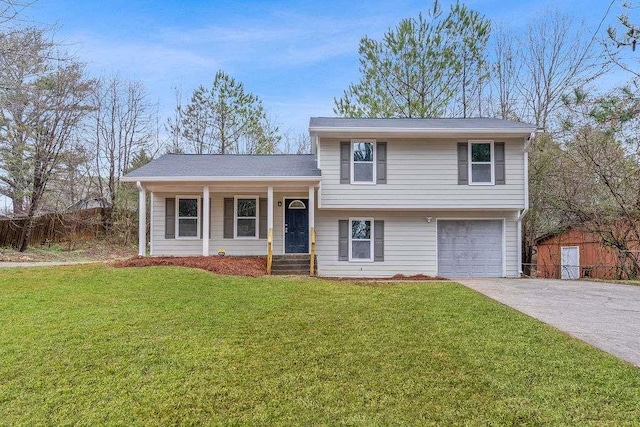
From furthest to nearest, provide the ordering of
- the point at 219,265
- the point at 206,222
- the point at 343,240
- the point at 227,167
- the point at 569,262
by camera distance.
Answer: the point at 569,262, the point at 227,167, the point at 343,240, the point at 206,222, the point at 219,265

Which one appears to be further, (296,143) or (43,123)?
(296,143)

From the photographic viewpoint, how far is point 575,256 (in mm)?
15445

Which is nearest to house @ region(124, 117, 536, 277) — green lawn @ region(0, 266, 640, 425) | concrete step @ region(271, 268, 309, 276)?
concrete step @ region(271, 268, 309, 276)

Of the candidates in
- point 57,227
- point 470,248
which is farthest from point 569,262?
point 57,227

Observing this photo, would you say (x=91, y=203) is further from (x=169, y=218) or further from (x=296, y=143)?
(x=296, y=143)

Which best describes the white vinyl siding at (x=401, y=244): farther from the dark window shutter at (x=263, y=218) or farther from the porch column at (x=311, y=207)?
the dark window shutter at (x=263, y=218)

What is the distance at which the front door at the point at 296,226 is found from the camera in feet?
42.0

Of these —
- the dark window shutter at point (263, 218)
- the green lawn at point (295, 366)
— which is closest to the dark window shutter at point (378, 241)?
the dark window shutter at point (263, 218)

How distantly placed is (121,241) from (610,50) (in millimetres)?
21772

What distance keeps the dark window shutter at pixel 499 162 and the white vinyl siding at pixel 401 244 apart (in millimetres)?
1056

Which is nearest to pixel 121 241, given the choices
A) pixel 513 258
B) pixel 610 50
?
pixel 513 258

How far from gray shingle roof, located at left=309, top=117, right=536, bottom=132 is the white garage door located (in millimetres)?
2904

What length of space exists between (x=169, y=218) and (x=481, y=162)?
9993 millimetres

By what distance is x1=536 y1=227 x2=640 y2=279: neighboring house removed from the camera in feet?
45.4
